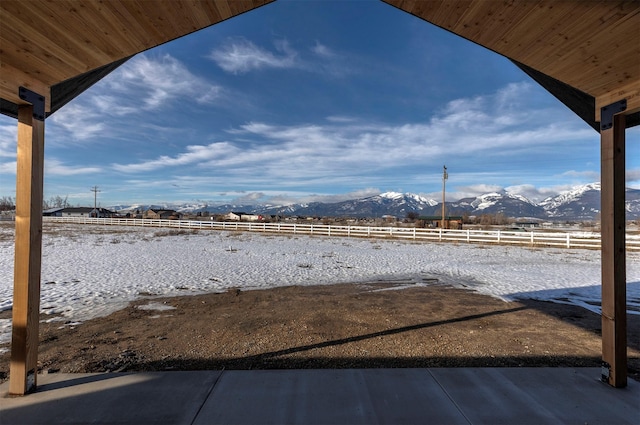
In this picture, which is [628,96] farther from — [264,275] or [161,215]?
[161,215]

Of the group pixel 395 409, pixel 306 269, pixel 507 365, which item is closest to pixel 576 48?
pixel 507 365

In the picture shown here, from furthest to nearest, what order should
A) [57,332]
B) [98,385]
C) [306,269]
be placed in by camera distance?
[306,269]
[57,332]
[98,385]

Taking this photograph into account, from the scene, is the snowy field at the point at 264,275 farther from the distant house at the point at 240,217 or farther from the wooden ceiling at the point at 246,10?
the distant house at the point at 240,217

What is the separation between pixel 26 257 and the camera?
9.74 ft

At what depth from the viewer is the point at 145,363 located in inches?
143

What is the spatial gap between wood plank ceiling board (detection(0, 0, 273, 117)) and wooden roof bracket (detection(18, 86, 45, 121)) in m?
0.04

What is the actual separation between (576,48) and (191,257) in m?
13.4

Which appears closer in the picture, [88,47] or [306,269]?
[88,47]

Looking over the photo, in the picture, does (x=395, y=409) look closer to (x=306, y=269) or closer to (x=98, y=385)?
(x=98, y=385)

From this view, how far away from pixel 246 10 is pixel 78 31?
4.57 feet

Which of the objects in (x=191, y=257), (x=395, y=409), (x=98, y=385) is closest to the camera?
(x=395, y=409)

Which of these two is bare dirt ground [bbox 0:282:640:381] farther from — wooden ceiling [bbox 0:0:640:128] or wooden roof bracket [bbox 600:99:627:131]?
wooden ceiling [bbox 0:0:640:128]

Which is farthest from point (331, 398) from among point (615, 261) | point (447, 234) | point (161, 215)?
point (161, 215)

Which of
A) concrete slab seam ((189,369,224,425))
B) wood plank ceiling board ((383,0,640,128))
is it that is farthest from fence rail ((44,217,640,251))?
concrete slab seam ((189,369,224,425))
